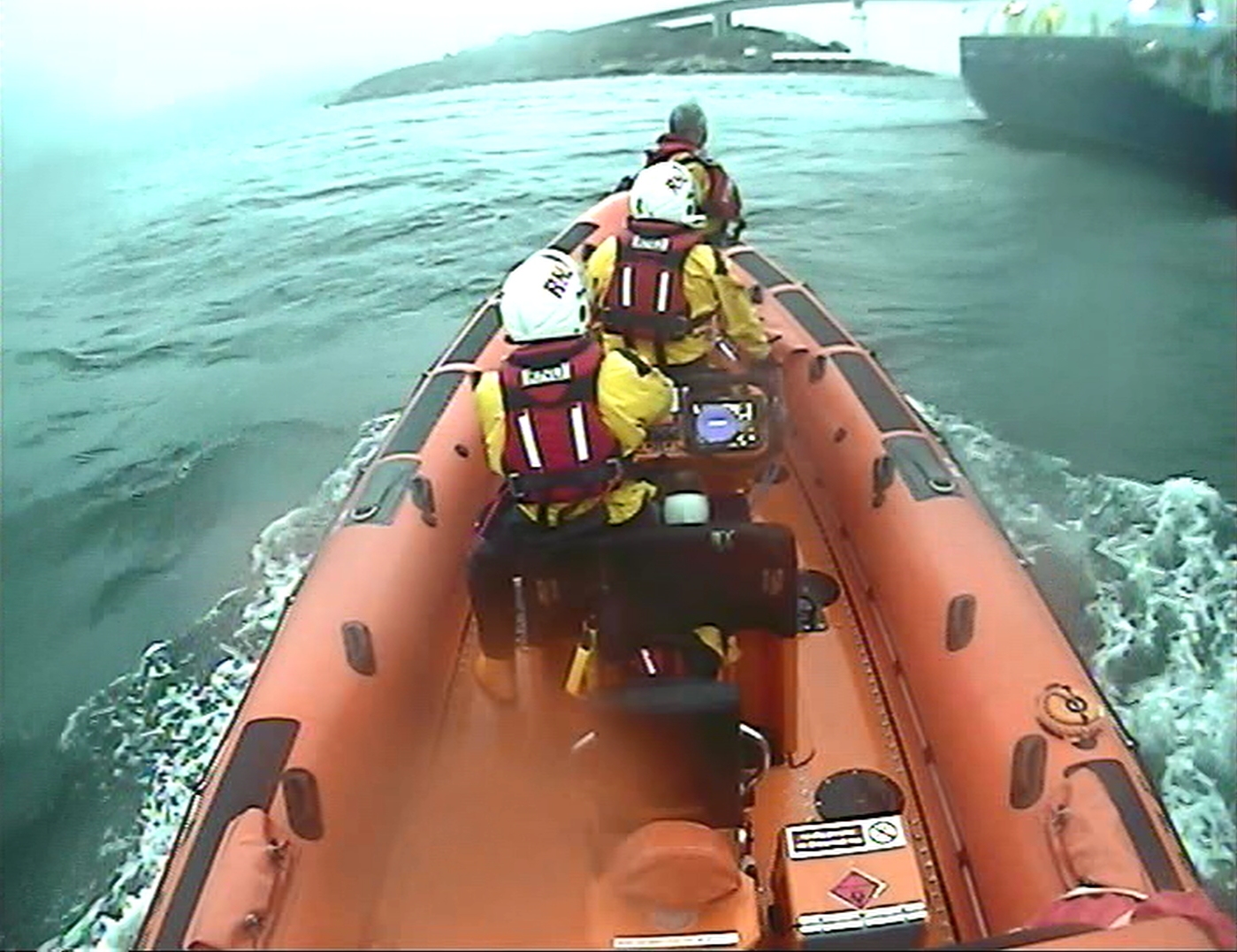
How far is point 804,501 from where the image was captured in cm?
249

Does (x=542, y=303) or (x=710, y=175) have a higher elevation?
(x=542, y=303)

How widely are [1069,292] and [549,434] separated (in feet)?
15.9

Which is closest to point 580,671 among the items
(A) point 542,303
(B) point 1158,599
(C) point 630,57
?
(A) point 542,303

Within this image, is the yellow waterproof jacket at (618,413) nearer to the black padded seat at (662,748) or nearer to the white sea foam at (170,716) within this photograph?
the black padded seat at (662,748)

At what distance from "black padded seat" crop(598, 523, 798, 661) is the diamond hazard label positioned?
0.36m

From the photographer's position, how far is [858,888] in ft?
3.69

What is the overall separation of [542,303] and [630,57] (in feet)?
31.0

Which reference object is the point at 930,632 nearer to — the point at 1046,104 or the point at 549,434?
the point at 549,434

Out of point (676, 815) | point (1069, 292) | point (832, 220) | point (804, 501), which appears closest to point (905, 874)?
point (676, 815)

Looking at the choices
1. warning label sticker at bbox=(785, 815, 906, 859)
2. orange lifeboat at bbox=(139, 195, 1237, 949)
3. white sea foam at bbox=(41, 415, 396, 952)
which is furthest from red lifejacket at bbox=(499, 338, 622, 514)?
white sea foam at bbox=(41, 415, 396, 952)

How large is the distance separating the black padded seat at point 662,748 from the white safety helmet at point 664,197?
121 centimetres

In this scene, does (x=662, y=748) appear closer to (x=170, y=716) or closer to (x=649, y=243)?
(x=649, y=243)

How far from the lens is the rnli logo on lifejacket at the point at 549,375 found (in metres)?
1.51

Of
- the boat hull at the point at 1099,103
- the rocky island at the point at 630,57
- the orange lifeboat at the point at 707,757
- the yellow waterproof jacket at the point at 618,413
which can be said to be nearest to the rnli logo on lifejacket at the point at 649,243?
the orange lifeboat at the point at 707,757
